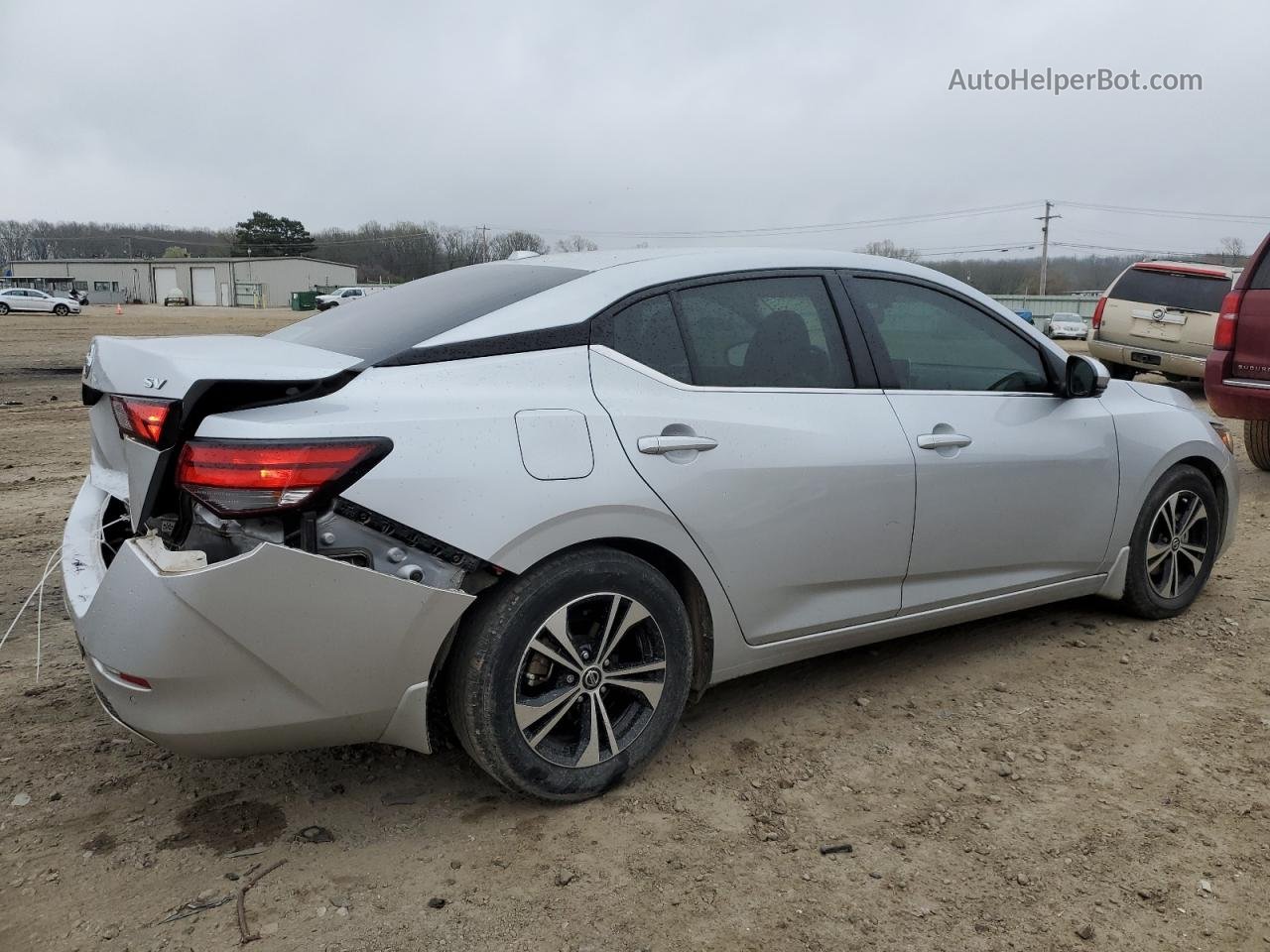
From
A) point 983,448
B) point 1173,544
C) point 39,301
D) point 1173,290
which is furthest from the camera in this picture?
point 39,301

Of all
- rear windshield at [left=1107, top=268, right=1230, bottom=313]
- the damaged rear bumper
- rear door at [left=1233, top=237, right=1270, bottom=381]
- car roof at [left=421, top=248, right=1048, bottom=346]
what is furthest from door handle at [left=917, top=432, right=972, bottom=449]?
rear windshield at [left=1107, top=268, right=1230, bottom=313]

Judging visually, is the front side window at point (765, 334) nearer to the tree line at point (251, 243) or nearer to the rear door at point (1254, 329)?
the rear door at point (1254, 329)

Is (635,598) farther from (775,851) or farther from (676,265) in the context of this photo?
(676,265)

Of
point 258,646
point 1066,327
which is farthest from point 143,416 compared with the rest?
point 1066,327

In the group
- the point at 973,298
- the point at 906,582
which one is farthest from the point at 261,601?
the point at 973,298

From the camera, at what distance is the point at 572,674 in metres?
2.84

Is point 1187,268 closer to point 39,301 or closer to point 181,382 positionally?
point 181,382

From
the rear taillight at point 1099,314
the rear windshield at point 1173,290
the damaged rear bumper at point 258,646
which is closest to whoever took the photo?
the damaged rear bumper at point 258,646

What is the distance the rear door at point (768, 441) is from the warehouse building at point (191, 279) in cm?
8734

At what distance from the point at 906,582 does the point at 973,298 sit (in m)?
1.15

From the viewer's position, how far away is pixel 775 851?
2740mm

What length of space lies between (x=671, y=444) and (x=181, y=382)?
1.28m

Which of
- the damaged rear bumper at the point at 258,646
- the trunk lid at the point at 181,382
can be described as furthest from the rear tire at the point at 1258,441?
the trunk lid at the point at 181,382

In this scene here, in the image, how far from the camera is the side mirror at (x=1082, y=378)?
3941 millimetres
